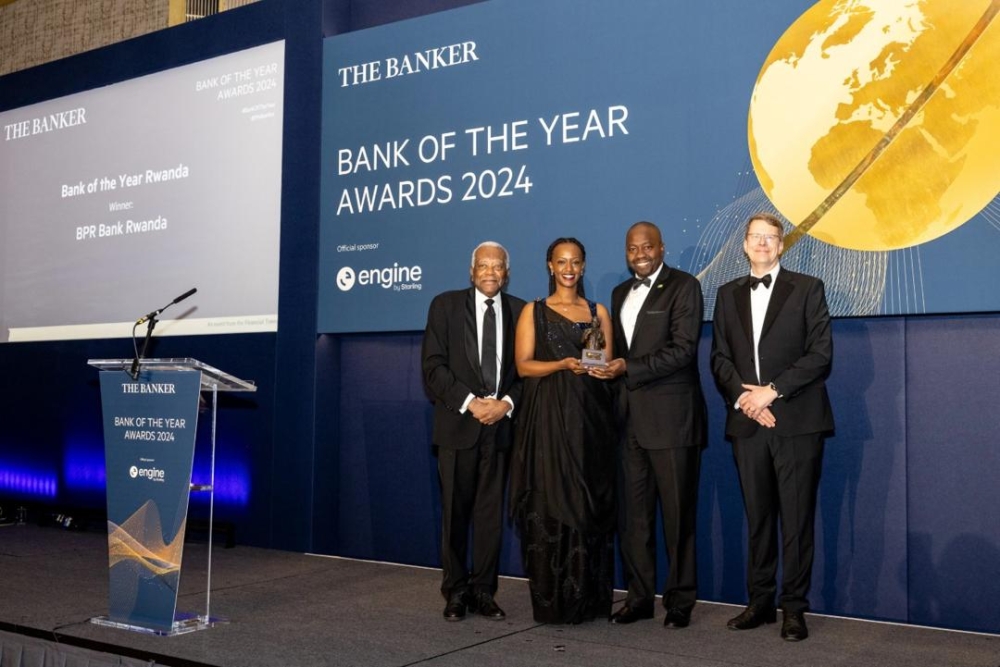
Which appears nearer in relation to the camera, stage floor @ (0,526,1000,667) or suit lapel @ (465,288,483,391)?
stage floor @ (0,526,1000,667)

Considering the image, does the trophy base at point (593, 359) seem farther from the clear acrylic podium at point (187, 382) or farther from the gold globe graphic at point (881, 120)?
the clear acrylic podium at point (187, 382)

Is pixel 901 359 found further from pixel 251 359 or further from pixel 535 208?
pixel 251 359

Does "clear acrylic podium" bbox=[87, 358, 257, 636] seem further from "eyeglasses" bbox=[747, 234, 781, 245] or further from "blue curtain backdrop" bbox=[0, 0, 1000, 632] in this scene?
"eyeglasses" bbox=[747, 234, 781, 245]

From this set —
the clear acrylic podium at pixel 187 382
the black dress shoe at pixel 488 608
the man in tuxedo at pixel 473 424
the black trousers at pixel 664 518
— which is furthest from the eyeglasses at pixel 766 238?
the clear acrylic podium at pixel 187 382

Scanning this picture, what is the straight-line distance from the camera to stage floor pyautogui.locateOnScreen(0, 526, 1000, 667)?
3.37m

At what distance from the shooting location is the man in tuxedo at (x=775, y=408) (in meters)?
3.65

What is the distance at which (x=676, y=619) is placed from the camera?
12.5ft

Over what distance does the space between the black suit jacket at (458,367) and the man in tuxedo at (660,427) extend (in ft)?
1.54

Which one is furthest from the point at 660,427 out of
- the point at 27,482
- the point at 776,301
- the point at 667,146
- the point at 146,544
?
the point at 27,482

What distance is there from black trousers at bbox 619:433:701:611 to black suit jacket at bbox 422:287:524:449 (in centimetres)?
55

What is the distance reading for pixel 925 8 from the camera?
398 cm

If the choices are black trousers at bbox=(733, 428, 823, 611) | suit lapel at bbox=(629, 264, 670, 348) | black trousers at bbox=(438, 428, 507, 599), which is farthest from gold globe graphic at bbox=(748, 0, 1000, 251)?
black trousers at bbox=(438, 428, 507, 599)

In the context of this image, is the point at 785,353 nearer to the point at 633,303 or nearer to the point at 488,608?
the point at 633,303

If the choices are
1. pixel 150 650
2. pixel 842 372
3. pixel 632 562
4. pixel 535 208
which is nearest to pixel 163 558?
pixel 150 650
